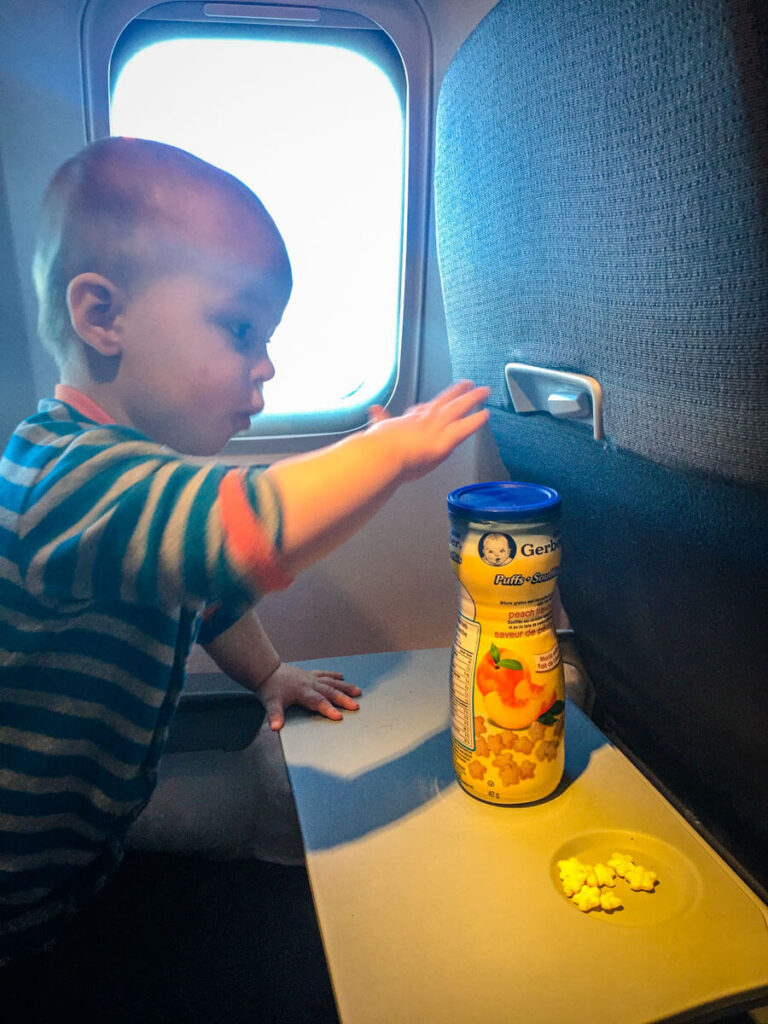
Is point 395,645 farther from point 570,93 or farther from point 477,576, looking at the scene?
point 570,93

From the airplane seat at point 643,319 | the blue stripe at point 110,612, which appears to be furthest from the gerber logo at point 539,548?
the blue stripe at point 110,612

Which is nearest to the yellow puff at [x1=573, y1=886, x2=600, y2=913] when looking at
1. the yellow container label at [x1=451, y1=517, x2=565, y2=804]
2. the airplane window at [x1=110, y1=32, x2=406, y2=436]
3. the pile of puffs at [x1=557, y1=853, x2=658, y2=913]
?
the pile of puffs at [x1=557, y1=853, x2=658, y2=913]

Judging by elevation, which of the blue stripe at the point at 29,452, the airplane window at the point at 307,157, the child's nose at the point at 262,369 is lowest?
the blue stripe at the point at 29,452

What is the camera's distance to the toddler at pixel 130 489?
1.81ft

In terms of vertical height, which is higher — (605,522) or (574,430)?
(574,430)

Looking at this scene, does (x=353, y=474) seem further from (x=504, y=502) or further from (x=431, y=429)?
(x=504, y=502)

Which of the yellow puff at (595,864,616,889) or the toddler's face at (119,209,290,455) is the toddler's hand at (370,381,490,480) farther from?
the yellow puff at (595,864,616,889)

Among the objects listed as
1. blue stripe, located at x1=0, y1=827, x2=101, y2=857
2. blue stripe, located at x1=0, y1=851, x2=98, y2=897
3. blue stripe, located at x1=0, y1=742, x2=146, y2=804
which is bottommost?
blue stripe, located at x1=0, y1=851, x2=98, y2=897

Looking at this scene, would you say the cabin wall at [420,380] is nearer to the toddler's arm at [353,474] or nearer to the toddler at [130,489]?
the toddler at [130,489]

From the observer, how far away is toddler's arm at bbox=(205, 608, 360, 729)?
939 mm

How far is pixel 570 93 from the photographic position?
1.85ft

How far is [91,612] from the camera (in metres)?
0.68

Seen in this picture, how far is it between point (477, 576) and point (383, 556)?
1.66 feet

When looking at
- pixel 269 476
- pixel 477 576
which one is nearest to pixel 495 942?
pixel 477 576
